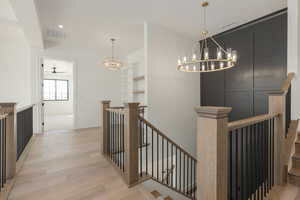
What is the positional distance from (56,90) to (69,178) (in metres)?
8.62

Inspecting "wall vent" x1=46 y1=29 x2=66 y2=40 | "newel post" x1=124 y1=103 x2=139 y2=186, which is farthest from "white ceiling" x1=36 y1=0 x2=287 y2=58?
"newel post" x1=124 y1=103 x2=139 y2=186

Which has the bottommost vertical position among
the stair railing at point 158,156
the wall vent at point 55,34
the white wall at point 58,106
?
the stair railing at point 158,156

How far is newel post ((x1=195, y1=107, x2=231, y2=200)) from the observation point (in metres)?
0.93

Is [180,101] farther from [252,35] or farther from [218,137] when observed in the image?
[218,137]

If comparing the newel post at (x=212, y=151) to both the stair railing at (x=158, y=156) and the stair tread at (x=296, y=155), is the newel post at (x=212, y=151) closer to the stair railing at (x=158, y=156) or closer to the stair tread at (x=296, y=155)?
the stair railing at (x=158, y=156)

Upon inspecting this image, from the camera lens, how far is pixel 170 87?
4.09 m

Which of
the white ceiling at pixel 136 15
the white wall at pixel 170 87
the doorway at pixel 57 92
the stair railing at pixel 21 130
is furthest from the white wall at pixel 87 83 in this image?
the doorway at pixel 57 92

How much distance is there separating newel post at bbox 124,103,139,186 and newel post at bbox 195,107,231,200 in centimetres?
108

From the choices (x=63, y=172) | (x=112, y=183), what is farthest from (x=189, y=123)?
(x=63, y=172)

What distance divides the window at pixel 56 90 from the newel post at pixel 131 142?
9.00m

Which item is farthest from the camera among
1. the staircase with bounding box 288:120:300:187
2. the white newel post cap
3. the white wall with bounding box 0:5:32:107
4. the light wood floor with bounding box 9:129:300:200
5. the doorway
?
the doorway

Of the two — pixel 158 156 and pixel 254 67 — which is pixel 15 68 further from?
pixel 254 67

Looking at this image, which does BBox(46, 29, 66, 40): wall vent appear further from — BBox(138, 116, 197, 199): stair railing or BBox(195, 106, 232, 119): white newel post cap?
BBox(195, 106, 232, 119): white newel post cap

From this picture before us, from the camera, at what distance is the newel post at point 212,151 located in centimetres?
93
